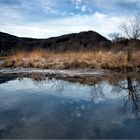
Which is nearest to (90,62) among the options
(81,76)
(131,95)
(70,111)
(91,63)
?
(91,63)

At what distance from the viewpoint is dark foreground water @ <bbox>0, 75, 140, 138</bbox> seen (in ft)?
12.8

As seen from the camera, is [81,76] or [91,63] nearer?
[81,76]

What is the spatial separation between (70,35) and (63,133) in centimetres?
7694

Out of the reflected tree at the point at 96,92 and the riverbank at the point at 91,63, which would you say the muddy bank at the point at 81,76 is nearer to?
the reflected tree at the point at 96,92

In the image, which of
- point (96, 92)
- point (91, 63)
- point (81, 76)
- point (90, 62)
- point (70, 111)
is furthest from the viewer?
point (90, 62)

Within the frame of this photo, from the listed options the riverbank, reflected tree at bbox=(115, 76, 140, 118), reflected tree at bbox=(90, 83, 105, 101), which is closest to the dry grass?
the riverbank

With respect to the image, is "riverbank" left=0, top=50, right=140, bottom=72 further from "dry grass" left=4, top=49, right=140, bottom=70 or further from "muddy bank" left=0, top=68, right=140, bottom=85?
"muddy bank" left=0, top=68, right=140, bottom=85

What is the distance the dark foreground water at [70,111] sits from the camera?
3.90 meters

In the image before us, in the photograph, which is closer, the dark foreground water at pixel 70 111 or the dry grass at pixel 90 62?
the dark foreground water at pixel 70 111

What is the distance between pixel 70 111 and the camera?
5043 millimetres

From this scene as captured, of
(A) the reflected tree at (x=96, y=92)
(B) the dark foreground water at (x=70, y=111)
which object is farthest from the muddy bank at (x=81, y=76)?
(B) the dark foreground water at (x=70, y=111)

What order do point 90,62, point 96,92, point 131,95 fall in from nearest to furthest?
point 131,95
point 96,92
point 90,62

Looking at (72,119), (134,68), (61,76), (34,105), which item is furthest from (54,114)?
(134,68)

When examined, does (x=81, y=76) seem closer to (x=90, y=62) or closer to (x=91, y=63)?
(x=91, y=63)
